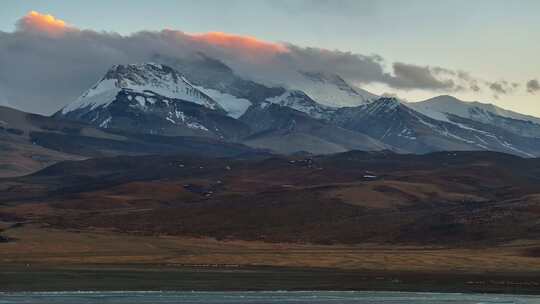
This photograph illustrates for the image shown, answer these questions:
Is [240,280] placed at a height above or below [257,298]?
below

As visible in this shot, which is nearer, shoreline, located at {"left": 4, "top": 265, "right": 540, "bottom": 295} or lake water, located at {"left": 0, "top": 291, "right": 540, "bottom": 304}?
lake water, located at {"left": 0, "top": 291, "right": 540, "bottom": 304}

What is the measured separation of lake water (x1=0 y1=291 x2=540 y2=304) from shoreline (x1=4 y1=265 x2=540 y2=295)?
3.79 metres

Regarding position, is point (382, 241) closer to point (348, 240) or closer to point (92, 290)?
point (348, 240)

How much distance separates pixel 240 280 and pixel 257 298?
19453mm

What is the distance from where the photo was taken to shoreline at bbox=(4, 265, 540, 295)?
91.2 meters

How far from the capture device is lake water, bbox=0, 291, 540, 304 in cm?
7856

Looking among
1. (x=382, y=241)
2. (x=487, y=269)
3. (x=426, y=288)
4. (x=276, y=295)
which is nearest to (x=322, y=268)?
(x=487, y=269)

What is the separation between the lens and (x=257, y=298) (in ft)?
269

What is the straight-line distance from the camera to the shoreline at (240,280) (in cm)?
9119

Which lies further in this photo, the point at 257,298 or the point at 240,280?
the point at 240,280

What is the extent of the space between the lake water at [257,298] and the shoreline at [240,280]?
3.79m

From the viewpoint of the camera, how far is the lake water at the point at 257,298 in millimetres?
78562

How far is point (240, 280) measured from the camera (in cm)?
10125

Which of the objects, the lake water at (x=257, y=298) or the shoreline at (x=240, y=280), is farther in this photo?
the shoreline at (x=240, y=280)
